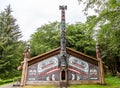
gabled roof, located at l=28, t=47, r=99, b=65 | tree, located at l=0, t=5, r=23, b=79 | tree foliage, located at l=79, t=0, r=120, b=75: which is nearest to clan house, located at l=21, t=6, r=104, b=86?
gabled roof, located at l=28, t=47, r=99, b=65

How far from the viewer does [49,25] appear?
3541 centimetres

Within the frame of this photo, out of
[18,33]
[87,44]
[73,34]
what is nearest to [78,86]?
[87,44]

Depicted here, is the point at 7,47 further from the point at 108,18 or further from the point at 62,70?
the point at 108,18

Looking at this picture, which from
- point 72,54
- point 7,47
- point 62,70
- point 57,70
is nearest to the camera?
point 62,70

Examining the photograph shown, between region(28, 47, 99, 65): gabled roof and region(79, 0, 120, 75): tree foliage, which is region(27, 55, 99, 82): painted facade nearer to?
region(28, 47, 99, 65): gabled roof

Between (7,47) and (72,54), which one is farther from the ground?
(7,47)

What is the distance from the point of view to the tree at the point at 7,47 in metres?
29.5

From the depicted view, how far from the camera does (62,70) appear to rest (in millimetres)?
18797

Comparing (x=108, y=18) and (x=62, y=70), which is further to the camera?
(x=62, y=70)

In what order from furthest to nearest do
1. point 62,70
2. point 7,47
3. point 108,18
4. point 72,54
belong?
point 7,47 → point 72,54 → point 62,70 → point 108,18

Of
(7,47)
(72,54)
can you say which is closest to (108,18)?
(72,54)

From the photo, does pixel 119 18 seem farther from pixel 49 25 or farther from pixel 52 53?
pixel 49 25

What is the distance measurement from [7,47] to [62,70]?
14473mm

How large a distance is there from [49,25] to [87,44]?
26.0 feet
